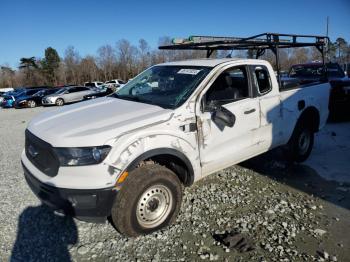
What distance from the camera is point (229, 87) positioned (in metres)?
4.22

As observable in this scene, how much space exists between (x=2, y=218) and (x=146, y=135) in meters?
2.29

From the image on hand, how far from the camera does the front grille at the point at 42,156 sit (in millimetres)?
3018

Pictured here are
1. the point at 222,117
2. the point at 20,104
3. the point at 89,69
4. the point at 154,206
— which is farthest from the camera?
the point at 89,69

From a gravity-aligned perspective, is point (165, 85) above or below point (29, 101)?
above

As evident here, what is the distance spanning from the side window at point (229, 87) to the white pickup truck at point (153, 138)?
0.01 m

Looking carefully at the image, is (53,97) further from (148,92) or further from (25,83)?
(25,83)

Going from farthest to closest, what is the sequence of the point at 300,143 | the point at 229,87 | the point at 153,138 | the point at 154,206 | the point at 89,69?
the point at 89,69, the point at 300,143, the point at 229,87, the point at 154,206, the point at 153,138

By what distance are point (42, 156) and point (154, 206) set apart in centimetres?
131

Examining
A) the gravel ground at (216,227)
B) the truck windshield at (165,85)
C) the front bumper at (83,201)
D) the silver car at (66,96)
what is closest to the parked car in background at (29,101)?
the silver car at (66,96)

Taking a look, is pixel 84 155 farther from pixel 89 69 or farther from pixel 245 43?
pixel 89 69

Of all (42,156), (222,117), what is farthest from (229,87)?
(42,156)

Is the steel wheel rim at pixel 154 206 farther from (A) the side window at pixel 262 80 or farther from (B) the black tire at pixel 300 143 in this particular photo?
(B) the black tire at pixel 300 143

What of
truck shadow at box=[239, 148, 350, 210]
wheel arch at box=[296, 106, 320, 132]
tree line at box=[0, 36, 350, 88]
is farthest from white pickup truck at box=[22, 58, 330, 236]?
tree line at box=[0, 36, 350, 88]

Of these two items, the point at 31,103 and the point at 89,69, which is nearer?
the point at 31,103
